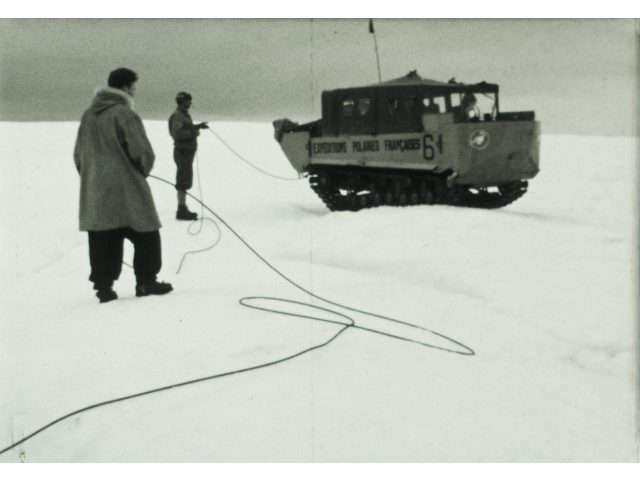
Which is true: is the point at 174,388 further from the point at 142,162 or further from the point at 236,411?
the point at 142,162

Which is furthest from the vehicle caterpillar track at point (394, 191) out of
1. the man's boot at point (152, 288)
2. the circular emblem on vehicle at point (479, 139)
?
the man's boot at point (152, 288)

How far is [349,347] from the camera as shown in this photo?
514 centimetres

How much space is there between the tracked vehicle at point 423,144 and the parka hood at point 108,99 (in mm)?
5152

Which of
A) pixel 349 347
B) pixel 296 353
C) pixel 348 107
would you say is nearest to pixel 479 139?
pixel 348 107

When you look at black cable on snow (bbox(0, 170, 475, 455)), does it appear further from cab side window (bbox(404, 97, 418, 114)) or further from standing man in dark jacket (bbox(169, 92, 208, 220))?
cab side window (bbox(404, 97, 418, 114))

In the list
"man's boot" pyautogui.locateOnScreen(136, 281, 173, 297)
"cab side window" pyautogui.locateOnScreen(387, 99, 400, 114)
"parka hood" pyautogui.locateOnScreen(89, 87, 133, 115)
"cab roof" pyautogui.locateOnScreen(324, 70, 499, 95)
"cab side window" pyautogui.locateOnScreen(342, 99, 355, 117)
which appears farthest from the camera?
"cab side window" pyautogui.locateOnScreen(342, 99, 355, 117)

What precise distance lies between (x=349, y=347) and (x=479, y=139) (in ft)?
18.6

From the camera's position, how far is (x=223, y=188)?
14125 millimetres

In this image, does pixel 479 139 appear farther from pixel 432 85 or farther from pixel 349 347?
pixel 349 347

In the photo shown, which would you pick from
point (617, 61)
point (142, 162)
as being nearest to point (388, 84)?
point (617, 61)

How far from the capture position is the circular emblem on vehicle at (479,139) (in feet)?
33.4

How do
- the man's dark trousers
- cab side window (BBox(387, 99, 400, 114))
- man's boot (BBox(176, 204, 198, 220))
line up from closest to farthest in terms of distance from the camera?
the man's dark trousers → man's boot (BBox(176, 204, 198, 220)) → cab side window (BBox(387, 99, 400, 114))

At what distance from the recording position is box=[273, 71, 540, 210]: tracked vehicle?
1031cm

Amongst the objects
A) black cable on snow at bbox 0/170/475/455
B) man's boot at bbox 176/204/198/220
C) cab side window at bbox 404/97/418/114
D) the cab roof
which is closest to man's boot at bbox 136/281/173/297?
black cable on snow at bbox 0/170/475/455
